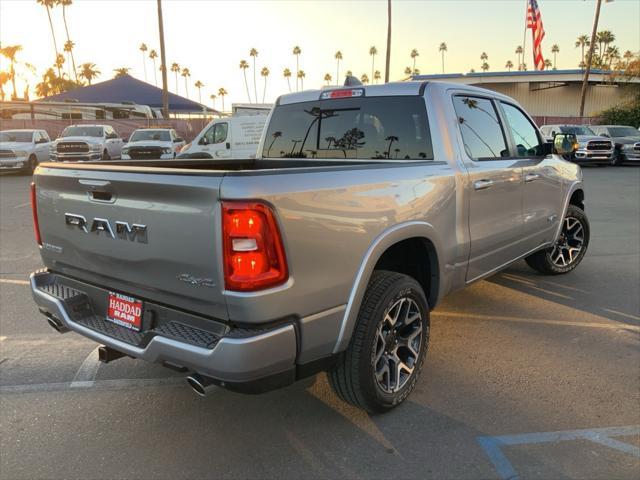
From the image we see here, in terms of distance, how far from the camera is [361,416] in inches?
118

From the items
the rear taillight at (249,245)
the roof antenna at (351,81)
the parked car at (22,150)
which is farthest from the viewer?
the parked car at (22,150)

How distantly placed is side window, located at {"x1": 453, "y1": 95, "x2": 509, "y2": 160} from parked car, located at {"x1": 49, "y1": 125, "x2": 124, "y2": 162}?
1675 cm

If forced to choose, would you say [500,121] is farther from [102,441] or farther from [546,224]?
[102,441]

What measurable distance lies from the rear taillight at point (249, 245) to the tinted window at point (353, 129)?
170cm

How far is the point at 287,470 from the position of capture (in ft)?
8.27

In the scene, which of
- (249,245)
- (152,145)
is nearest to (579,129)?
(152,145)

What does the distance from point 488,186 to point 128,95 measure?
5448cm

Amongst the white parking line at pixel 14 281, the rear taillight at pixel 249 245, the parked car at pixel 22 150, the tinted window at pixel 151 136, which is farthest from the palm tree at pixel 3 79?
the rear taillight at pixel 249 245

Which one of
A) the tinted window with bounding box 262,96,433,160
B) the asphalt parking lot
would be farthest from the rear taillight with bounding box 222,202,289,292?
the tinted window with bounding box 262,96,433,160

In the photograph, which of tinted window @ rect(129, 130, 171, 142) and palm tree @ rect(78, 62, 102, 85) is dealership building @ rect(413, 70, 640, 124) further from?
palm tree @ rect(78, 62, 102, 85)

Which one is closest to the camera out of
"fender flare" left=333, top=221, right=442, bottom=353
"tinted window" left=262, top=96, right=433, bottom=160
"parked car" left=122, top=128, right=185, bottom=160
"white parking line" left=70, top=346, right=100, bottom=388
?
"fender flare" left=333, top=221, right=442, bottom=353

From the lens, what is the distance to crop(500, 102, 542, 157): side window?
177 inches

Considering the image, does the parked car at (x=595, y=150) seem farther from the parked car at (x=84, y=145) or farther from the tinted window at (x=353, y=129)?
the tinted window at (x=353, y=129)

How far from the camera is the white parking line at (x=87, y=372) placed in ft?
11.1
